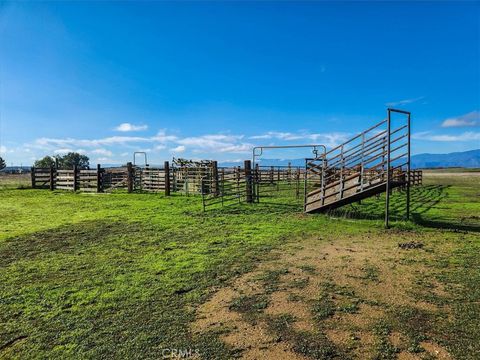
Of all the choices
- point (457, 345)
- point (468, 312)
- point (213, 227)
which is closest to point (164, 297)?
point (457, 345)

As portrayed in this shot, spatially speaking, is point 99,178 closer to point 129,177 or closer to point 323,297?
point 129,177

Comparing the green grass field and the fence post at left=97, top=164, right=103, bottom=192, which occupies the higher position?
the fence post at left=97, top=164, right=103, bottom=192

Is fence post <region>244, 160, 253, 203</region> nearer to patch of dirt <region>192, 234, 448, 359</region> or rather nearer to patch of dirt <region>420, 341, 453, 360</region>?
patch of dirt <region>192, 234, 448, 359</region>

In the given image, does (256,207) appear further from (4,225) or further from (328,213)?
(4,225)

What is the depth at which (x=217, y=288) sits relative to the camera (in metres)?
4.69

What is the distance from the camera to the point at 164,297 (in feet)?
14.3

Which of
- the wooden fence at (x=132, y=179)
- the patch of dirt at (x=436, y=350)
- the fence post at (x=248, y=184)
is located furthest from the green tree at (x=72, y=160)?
the patch of dirt at (x=436, y=350)

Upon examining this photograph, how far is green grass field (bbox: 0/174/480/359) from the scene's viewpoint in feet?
10.6

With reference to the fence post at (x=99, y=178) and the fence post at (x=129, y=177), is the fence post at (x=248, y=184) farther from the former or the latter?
the fence post at (x=99, y=178)

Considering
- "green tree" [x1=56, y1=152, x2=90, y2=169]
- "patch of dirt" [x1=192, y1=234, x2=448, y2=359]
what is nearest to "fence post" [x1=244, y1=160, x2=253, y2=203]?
"patch of dirt" [x1=192, y1=234, x2=448, y2=359]

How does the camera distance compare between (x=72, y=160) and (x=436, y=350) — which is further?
(x=72, y=160)

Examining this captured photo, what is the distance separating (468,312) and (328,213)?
743 cm

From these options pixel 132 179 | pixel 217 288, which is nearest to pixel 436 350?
pixel 217 288

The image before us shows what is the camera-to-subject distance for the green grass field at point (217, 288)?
3230 mm
